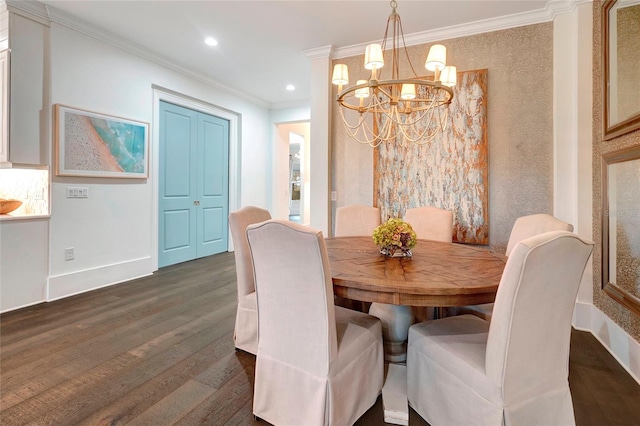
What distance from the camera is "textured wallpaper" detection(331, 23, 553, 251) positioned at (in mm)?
2906

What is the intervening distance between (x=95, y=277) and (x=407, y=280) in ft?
11.3

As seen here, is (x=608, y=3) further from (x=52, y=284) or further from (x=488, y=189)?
(x=52, y=284)

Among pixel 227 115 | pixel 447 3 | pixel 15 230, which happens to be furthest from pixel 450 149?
pixel 15 230

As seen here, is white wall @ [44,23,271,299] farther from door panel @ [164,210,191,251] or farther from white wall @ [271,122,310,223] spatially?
→ white wall @ [271,122,310,223]

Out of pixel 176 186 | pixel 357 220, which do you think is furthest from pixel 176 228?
pixel 357 220

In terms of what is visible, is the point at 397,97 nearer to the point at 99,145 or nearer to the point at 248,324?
the point at 248,324

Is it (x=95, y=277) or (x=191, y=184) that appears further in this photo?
(x=191, y=184)

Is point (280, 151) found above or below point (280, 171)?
above

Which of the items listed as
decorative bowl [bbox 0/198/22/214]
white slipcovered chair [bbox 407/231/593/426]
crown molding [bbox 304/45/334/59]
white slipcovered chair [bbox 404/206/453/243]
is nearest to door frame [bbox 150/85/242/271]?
decorative bowl [bbox 0/198/22/214]

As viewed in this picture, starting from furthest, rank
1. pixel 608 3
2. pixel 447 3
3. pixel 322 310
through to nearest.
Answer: pixel 447 3 → pixel 608 3 → pixel 322 310

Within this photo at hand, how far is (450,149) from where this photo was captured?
3.17 metres

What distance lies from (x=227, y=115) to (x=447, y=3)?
3.61m

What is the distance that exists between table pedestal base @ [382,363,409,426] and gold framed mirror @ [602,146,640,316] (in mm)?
1418

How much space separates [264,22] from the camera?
311 centimetres
